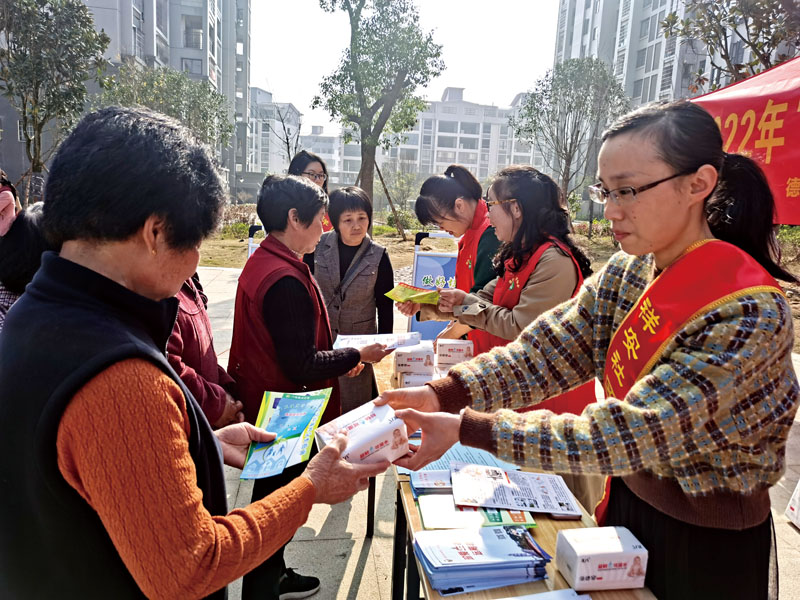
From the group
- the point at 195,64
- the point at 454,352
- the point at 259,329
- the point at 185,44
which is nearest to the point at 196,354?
the point at 259,329

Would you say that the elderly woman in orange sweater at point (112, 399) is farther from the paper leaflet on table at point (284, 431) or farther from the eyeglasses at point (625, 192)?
the eyeglasses at point (625, 192)

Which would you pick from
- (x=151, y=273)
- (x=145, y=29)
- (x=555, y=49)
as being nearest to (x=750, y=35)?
(x=151, y=273)

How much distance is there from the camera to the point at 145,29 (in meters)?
31.5

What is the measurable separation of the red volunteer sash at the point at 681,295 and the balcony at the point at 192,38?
151 feet

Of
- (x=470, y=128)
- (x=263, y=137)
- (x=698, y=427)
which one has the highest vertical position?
(x=470, y=128)

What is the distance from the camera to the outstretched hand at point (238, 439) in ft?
5.03

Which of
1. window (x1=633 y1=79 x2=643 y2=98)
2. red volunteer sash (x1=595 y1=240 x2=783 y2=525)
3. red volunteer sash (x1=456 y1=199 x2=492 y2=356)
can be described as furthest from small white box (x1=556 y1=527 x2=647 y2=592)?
window (x1=633 y1=79 x2=643 y2=98)

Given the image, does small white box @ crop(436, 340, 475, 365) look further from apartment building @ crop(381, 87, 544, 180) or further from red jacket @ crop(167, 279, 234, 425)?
apartment building @ crop(381, 87, 544, 180)

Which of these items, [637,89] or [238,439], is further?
[637,89]

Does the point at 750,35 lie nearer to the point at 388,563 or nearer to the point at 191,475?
the point at 388,563

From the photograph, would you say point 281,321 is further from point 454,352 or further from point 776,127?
point 776,127

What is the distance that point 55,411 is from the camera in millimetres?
832

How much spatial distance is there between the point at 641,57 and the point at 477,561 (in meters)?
41.1

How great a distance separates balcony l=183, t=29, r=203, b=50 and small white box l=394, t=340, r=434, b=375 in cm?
4475
